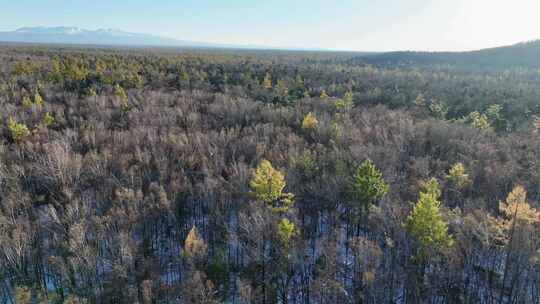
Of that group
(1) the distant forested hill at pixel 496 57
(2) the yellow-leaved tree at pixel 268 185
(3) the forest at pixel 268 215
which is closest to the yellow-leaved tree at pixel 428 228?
(3) the forest at pixel 268 215

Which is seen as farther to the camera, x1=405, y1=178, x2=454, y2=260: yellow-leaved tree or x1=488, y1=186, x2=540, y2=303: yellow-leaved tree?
x1=405, y1=178, x2=454, y2=260: yellow-leaved tree

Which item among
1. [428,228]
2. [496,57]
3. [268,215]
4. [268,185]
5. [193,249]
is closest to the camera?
[428,228]

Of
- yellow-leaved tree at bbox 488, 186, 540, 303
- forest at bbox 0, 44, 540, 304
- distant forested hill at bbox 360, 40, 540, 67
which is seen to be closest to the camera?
yellow-leaved tree at bbox 488, 186, 540, 303

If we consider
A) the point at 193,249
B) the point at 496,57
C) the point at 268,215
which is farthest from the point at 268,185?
the point at 496,57

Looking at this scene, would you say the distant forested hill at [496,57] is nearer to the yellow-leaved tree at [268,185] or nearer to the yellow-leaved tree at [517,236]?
the yellow-leaved tree at [517,236]

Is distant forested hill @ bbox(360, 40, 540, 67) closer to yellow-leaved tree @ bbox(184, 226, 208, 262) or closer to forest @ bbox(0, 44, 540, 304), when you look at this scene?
forest @ bbox(0, 44, 540, 304)

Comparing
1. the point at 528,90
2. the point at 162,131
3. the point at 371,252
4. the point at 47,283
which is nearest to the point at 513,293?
the point at 371,252

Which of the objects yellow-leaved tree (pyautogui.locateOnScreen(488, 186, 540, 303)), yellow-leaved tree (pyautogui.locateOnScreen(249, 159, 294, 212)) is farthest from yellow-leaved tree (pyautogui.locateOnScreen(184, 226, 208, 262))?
yellow-leaved tree (pyautogui.locateOnScreen(488, 186, 540, 303))

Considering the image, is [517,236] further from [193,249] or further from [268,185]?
[193,249]

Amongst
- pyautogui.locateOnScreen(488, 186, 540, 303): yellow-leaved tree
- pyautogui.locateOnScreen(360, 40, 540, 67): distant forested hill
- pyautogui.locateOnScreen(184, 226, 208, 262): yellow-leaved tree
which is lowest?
pyautogui.locateOnScreen(184, 226, 208, 262): yellow-leaved tree

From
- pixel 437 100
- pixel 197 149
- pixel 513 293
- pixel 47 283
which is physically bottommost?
pixel 47 283

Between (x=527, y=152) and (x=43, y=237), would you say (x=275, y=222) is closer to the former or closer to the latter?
(x=43, y=237)
